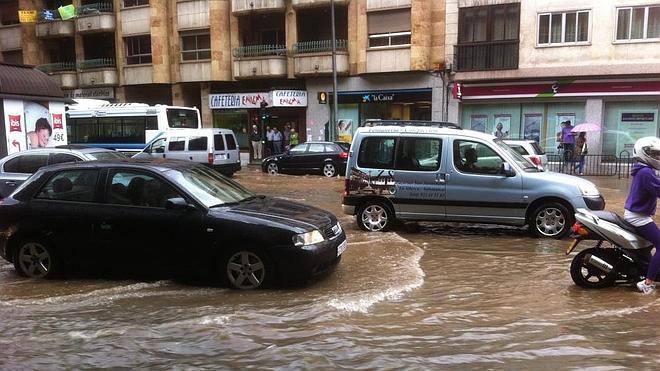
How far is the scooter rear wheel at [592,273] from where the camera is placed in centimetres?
610

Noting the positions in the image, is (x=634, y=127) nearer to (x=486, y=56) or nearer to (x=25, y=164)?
(x=486, y=56)

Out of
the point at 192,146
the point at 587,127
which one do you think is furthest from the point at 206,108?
the point at 587,127

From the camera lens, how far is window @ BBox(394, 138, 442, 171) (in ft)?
31.0

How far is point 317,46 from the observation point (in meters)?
28.5

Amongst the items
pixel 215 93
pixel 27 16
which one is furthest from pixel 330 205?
pixel 27 16

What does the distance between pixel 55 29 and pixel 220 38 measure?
12.2 meters

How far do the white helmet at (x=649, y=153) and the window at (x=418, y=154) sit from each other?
3.87 meters

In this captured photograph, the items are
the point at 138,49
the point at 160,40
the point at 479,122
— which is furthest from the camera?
the point at 138,49

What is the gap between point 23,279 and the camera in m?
6.97

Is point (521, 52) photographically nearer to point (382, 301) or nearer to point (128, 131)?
point (128, 131)

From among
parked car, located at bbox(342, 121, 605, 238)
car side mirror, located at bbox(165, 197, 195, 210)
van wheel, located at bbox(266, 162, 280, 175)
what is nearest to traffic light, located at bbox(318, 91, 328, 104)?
van wheel, located at bbox(266, 162, 280, 175)

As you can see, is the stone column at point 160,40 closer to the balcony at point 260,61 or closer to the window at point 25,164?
the balcony at point 260,61

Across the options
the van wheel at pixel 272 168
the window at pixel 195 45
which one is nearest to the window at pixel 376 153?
the van wheel at pixel 272 168

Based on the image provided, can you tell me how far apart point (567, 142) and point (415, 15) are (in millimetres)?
8658
